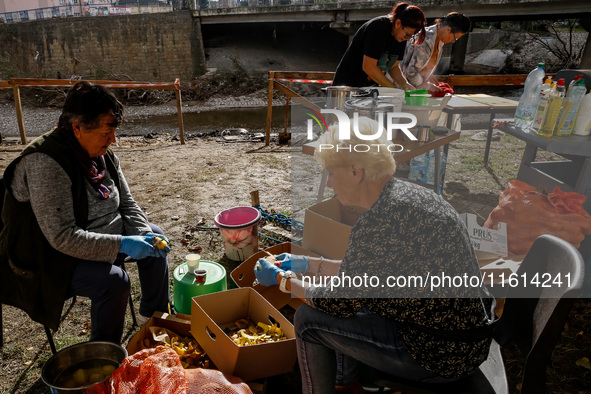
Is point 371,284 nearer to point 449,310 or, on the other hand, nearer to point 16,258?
point 449,310

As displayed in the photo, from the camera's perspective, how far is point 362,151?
1.58 m

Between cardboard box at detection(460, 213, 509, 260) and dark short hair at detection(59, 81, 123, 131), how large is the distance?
85.0 inches

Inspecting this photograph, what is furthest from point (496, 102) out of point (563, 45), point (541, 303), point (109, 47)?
point (109, 47)

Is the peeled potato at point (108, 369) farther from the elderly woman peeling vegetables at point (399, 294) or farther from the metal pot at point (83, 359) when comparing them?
the elderly woman peeling vegetables at point (399, 294)

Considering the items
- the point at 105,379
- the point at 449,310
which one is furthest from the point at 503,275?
the point at 105,379

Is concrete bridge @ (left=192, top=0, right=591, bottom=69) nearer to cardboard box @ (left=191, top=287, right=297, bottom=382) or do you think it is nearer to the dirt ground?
the dirt ground

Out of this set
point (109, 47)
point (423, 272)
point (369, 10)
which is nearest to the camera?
point (423, 272)

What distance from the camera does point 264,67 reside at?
1991cm

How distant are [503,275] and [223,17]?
20357 mm

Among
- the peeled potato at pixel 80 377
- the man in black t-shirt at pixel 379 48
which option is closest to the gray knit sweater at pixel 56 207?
the peeled potato at pixel 80 377

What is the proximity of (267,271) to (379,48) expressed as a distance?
Answer: 254cm

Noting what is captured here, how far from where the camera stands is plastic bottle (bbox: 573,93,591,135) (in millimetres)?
2895

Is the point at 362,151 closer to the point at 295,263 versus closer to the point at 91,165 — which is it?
the point at 295,263

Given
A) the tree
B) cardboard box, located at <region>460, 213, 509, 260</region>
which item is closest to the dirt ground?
cardboard box, located at <region>460, 213, 509, 260</region>
